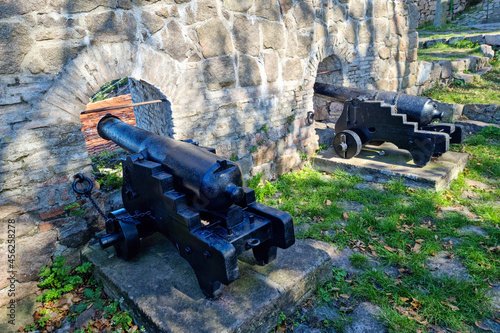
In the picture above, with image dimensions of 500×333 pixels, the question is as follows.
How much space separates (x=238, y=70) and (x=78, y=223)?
8.28 feet

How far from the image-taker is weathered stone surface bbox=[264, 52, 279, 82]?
15.8ft

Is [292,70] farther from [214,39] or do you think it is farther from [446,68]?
[446,68]

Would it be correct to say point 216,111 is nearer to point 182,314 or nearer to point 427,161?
point 182,314

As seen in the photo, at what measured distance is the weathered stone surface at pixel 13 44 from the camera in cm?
284

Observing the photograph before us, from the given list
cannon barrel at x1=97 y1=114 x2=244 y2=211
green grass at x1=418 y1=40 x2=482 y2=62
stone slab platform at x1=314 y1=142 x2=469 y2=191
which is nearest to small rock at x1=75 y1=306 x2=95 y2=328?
cannon barrel at x1=97 y1=114 x2=244 y2=211

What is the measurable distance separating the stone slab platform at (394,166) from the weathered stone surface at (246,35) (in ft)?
6.96

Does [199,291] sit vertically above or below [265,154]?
below

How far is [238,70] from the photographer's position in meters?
4.49

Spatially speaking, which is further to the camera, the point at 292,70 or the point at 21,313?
the point at 292,70

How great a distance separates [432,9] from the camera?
623 inches

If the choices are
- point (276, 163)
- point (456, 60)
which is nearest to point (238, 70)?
point (276, 163)

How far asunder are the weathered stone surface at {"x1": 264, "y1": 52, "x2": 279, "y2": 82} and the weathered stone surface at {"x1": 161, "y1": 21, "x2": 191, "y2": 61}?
124 centimetres

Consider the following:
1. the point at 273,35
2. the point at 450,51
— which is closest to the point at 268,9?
the point at 273,35

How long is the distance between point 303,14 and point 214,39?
5.50ft
